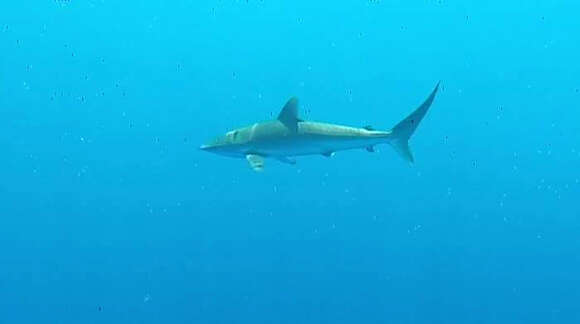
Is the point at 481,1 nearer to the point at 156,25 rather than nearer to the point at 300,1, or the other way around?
the point at 300,1

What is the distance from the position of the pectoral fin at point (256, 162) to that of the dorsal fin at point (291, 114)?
639 millimetres

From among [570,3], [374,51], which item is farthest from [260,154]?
[570,3]

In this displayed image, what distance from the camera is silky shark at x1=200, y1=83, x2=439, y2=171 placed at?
8984mm

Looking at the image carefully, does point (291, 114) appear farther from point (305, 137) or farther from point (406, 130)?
point (406, 130)

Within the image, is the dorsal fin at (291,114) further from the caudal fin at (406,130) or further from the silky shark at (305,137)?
the caudal fin at (406,130)

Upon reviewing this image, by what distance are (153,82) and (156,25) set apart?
114 inches

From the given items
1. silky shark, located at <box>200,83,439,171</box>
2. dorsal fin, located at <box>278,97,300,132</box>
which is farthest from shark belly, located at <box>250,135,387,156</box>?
dorsal fin, located at <box>278,97,300,132</box>

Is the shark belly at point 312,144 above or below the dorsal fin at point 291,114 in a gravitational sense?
below

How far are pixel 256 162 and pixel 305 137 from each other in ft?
2.53

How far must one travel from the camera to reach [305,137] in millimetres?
8992

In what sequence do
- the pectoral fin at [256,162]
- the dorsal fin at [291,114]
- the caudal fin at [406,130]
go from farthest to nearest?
the caudal fin at [406,130] → the pectoral fin at [256,162] → the dorsal fin at [291,114]

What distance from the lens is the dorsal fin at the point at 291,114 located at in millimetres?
8953

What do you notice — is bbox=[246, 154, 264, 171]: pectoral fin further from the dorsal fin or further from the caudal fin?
the caudal fin

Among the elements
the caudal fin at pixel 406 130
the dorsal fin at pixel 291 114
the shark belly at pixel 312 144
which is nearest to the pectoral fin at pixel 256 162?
the shark belly at pixel 312 144
